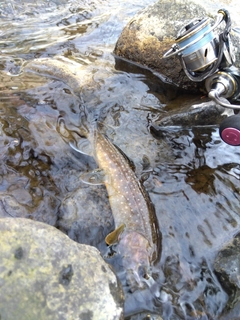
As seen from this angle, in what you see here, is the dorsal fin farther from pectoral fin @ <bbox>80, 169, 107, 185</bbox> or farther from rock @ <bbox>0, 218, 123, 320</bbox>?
rock @ <bbox>0, 218, 123, 320</bbox>

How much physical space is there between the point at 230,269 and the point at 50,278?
1.94 metres

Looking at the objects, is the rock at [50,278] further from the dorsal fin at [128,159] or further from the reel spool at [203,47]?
the reel spool at [203,47]

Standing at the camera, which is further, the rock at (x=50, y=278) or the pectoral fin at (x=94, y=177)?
the pectoral fin at (x=94, y=177)

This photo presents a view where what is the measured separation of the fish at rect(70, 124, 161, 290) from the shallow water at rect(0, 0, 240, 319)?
12 centimetres

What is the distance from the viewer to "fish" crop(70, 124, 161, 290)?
144 inches

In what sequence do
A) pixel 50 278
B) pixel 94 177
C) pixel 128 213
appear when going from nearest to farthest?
pixel 50 278, pixel 128 213, pixel 94 177

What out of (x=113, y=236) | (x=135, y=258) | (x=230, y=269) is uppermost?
(x=230, y=269)

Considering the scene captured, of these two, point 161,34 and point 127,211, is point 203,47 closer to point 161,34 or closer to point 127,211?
point 161,34

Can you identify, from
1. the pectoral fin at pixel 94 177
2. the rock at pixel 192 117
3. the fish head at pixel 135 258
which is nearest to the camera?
the fish head at pixel 135 258

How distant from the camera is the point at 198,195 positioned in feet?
14.6

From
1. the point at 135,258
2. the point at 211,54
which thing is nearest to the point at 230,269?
the point at 135,258

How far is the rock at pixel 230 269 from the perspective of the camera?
332 centimetres

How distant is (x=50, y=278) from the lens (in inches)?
104

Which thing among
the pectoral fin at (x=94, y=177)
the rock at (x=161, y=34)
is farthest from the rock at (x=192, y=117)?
the pectoral fin at (x=94, y=177)
